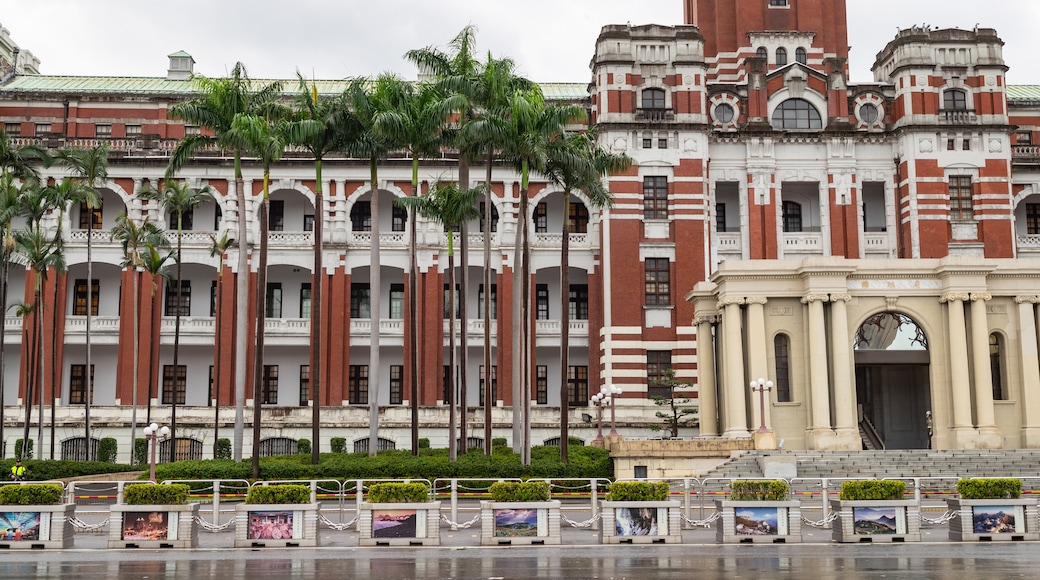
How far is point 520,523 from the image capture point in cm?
2619

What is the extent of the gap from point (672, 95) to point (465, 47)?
19169 millimetres

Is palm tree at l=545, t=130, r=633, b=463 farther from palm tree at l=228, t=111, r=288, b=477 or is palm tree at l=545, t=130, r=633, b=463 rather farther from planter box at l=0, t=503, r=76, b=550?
planter box at l=0, t=503, r=76, b=550

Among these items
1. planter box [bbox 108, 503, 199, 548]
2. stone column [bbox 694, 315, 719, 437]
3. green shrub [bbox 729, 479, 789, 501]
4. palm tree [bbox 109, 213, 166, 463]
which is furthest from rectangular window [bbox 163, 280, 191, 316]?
green shrub [bbox 729, 479, 789, 501]

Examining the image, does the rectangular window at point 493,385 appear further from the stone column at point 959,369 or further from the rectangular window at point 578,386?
the stone column at point 959,369

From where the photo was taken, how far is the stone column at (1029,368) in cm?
4253

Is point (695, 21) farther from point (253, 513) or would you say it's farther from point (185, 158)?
point (253, 513)

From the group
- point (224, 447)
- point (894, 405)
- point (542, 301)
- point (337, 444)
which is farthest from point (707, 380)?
point (224, 447)

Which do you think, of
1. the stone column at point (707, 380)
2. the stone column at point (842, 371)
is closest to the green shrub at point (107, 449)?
the stone column at point (707, 380)

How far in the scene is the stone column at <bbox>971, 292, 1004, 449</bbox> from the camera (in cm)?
4225

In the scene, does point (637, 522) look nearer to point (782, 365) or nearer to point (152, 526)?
point (152, 526)

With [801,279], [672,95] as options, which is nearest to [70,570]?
[801,279]

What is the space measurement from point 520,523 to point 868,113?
4221cm

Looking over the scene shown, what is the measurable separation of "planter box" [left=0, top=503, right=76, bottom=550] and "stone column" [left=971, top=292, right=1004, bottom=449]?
107 feet

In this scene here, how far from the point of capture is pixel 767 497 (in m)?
26.5
